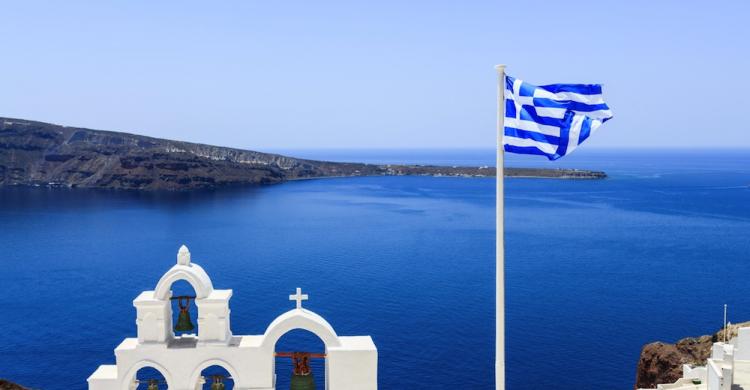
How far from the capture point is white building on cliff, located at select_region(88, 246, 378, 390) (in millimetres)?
16517

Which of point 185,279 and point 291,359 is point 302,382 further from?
point 291,359

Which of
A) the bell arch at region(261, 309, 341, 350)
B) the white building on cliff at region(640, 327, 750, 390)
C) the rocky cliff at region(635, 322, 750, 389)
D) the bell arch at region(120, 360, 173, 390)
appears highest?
the bell arch at region(261, 309, 341, 350)

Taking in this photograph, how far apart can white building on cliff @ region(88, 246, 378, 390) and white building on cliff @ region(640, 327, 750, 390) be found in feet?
39.0

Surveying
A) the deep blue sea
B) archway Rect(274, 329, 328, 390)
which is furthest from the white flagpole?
the deep blue sea

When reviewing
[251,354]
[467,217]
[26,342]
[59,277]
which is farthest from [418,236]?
[251,354]

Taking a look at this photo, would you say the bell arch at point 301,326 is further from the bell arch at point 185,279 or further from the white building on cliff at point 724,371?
the white building on cliff at point 724,371

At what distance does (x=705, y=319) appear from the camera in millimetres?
62188

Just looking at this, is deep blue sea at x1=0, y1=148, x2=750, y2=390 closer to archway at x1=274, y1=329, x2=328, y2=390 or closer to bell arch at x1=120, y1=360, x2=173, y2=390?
archway at x1=274, y1=329, x2=328, y2=390

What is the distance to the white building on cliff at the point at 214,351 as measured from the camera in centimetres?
1652

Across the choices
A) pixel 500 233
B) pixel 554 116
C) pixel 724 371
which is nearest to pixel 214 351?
pixel 500 233

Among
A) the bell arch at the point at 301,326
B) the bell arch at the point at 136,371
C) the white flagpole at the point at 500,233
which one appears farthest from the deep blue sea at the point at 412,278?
the white flagpole at the point at 500,233

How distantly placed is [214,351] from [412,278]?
61.4m

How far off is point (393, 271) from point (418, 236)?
29.3 metres

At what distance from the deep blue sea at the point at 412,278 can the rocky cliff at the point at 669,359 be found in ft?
24.3
